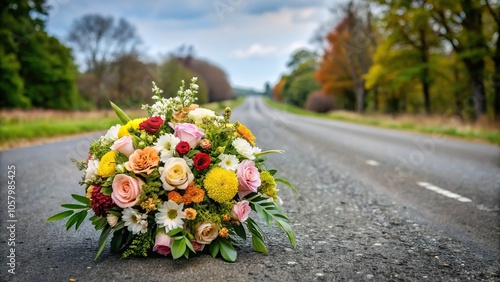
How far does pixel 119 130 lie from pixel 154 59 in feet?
131

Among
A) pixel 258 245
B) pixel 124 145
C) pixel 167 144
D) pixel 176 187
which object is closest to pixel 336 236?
pixel 258 245

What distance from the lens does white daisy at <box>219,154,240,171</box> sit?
3072 millimetres

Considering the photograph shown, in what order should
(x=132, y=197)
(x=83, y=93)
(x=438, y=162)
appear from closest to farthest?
(x=132, y=197) < (x=438, y=162) < (x=83, y=93)

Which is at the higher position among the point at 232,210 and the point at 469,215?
the point at 232,210

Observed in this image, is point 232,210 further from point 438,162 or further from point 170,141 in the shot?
point 438,162

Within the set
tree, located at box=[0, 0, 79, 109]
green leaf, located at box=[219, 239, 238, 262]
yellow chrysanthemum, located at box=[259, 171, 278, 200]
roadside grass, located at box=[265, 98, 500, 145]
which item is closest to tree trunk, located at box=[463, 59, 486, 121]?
roadside grass, located at box=[265, 98, 500, 145]

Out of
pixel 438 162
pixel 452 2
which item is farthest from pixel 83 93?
pixel 438 162

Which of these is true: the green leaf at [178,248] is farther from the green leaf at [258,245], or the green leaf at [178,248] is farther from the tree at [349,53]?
the tree at [349,53]

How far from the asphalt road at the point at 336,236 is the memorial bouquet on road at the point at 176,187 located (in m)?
0.16

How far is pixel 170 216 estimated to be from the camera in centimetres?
293

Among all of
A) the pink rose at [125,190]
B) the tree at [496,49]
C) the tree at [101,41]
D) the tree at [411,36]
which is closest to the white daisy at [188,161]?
the pink rose at [125,190]

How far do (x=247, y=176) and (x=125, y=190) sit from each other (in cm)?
79

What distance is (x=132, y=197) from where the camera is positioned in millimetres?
2861

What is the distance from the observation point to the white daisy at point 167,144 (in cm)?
301
